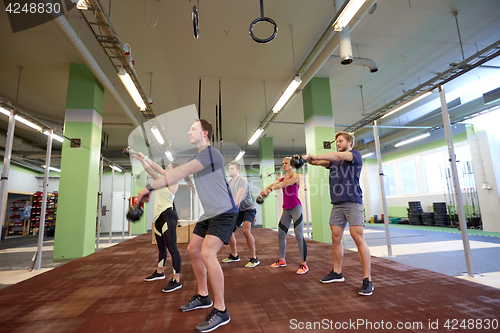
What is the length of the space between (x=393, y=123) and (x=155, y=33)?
10506mm

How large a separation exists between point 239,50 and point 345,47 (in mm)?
2487

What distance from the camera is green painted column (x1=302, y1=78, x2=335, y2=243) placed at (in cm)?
642

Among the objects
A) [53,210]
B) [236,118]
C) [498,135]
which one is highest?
[236,118]

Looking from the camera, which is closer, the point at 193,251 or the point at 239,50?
the point at 193,251


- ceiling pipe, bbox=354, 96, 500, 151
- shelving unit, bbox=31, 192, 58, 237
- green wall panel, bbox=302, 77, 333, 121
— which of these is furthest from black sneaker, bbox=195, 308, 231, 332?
shelving unit, bbox=31, 192, 58, 237

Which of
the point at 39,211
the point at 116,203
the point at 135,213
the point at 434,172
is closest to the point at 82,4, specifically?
the point at 135,213

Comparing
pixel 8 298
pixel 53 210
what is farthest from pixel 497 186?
pixel 53 210

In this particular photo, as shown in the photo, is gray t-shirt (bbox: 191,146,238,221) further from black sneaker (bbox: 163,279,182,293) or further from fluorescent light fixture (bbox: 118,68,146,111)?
fluorescent light fixture (bbox: 118,68,146,111)

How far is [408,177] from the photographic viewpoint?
44.4 feet

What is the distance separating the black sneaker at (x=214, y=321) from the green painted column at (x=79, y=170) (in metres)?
4.66

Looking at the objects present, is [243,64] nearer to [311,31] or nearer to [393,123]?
[311,31]

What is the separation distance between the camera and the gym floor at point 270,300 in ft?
6.48

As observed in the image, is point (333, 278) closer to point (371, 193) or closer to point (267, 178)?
point (267, 178)

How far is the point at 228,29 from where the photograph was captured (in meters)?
4.97
